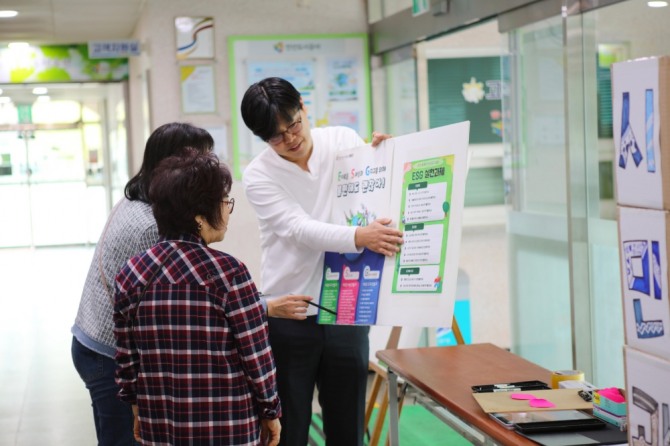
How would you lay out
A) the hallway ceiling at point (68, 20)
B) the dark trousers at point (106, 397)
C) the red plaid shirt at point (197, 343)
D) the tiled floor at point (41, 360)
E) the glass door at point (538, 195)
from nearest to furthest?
the red plaid shirt at point (197, 343)
the dark trousers at point (106, 397)
the glass door at point (538, 195)
the tiled floor at point (41, 360)
the hallway ceiling at point (68, 20)

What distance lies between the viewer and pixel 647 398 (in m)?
1.67

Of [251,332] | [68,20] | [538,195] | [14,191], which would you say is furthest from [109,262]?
[14,191]

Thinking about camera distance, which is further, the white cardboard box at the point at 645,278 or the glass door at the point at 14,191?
the glass door at the point at 14,191

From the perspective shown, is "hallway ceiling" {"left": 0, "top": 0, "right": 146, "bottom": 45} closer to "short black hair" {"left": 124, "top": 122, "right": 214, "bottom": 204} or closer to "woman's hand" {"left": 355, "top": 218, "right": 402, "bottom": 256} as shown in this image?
"short black hair" {"left": 124, "top": 122, "right": 214, "bottom": 204}

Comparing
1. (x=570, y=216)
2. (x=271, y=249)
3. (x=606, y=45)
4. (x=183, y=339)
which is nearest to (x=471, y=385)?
(x=271, y=249)

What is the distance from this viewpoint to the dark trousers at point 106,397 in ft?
8.79

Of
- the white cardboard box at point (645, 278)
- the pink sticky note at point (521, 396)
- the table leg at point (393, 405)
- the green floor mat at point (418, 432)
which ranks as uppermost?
the white cardboard box at point (645, 278)

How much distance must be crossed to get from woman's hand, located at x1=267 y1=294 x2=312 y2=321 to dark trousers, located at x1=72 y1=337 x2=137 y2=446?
0.51 meters

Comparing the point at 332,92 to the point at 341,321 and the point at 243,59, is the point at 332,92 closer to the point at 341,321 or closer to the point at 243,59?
the point at 243,59

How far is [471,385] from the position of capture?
2736mm

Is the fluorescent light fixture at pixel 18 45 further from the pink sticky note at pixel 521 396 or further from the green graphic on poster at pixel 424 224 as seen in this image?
the pink sticky note at pixel 521 396

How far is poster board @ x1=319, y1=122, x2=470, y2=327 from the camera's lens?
2547 mm

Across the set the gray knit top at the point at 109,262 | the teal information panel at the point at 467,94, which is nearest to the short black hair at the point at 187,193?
the gray knit top at the point at 109,262

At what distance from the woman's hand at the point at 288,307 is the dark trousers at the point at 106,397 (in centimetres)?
51
